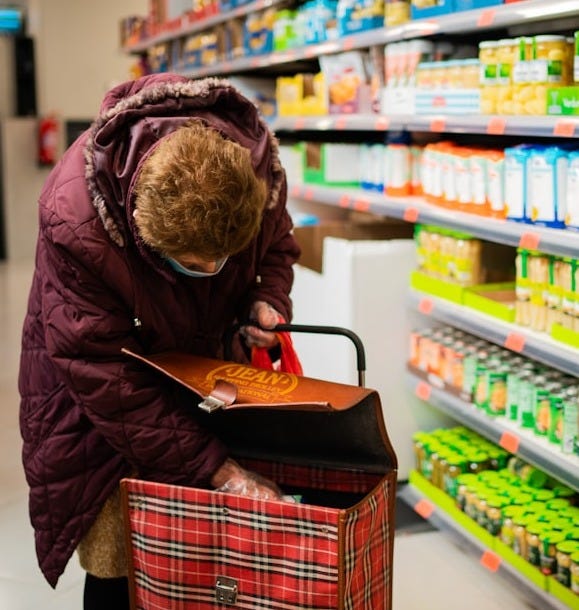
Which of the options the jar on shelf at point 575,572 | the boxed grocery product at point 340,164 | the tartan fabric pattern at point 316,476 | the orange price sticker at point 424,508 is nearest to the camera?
the tartan fabric pattern at point 316,476

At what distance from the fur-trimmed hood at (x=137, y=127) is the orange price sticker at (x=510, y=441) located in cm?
135

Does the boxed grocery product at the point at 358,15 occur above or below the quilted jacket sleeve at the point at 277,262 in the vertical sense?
above

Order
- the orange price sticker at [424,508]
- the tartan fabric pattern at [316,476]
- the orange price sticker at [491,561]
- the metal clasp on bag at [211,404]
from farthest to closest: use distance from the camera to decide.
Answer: the orange price sticker at [424,508] → the orange price sticker at [491,561] → the tartan fabric pattern at [316,476] → the metal clasp on bag at [211,404]

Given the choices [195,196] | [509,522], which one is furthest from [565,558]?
[195,196]

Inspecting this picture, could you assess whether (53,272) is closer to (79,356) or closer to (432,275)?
(79,356)

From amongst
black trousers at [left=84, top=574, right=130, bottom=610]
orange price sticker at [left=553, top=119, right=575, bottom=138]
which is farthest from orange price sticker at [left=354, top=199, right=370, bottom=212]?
black trousers at [left=84, top=574, right=130, bottom=610]

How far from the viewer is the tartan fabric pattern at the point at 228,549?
5.83 feet

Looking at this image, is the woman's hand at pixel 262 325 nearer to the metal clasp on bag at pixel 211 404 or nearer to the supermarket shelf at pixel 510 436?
the metal clasp on bag at pixel 211 404

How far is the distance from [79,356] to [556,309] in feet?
5.04

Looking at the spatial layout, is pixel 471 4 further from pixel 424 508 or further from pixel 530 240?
pixel 424 508

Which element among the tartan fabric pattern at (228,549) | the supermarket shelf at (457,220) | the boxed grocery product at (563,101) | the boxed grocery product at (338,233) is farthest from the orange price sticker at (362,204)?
the tartan fabric pattern at (228,549)

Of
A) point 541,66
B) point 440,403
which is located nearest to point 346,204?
point 440,403

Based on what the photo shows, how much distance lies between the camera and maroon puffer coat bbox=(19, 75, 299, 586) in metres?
1.90

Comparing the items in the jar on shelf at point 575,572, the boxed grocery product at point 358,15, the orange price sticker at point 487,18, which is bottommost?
the jar on shelf at point 575,572
